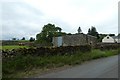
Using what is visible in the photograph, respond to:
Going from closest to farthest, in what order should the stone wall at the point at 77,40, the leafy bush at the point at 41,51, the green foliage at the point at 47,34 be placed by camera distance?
the leafy bush at the point at 41,51
the stone wall at the point at 77,40
the green foliage at the point at 47,34

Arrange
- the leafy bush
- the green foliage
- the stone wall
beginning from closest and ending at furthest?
1. the leafy bush
2. the stone wall
3. the green foliage

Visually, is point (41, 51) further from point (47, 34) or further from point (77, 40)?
point (47, 34)

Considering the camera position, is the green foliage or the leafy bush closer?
the leafy bush

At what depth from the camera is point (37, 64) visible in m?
14.8

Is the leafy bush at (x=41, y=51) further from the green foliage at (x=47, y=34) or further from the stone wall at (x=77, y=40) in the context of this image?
the green foliage at (x=47, y=34)

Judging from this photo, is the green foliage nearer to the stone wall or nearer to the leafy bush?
the stone wall

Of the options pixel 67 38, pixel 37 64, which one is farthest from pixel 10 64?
pixel 67 38

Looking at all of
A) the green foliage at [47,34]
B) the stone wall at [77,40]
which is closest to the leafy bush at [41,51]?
the stone wall at [77,40]

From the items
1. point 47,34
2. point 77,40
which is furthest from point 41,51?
point 47,34

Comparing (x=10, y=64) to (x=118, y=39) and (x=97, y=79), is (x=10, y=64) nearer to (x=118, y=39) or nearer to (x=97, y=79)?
(x=97, y=79)

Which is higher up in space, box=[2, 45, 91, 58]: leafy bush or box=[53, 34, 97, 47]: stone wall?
box=[53, 34, 97, 47]: stone wall

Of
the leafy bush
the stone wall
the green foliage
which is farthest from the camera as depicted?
the green foliage

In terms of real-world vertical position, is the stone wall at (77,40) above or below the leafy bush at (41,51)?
above

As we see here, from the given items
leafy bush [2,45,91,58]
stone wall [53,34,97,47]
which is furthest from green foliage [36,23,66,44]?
leafy bush [2,45,91,58]
